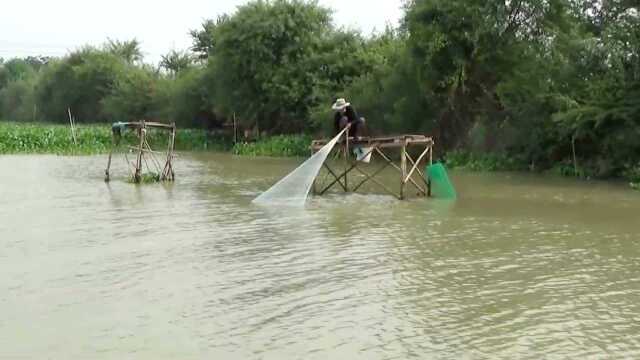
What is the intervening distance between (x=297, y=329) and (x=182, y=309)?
131 cm

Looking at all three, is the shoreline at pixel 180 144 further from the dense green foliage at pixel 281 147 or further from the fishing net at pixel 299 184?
the fishing net at pixel 299 184

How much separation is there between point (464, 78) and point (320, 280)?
19033 mm

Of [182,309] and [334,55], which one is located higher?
[334,55]

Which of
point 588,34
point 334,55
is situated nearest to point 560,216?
point 588,34

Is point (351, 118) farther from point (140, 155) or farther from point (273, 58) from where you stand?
point (273, 58)

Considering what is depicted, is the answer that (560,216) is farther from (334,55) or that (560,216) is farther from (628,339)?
(334,55)

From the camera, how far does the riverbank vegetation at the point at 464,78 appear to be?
22.1 metres

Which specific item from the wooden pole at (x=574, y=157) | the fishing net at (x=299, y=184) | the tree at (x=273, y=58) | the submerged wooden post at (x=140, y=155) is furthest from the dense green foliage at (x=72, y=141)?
the fishing net at (x=299, y=184)

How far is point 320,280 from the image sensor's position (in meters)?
8.51

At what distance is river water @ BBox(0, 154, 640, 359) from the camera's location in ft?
20.7

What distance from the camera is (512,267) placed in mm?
9195

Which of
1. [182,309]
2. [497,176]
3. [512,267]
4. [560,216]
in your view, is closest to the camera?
[182,309]

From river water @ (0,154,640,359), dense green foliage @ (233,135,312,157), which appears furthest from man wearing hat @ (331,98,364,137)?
dense green foliage @ (233,135,312,157)

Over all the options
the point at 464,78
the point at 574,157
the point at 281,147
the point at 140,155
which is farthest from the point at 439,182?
the point at 281,147
